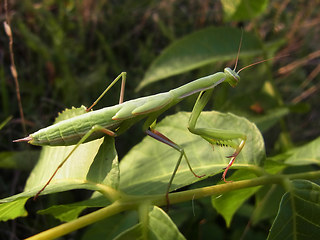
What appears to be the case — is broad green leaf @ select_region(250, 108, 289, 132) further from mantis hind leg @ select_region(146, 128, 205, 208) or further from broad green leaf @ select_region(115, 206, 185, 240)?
broad green leaf @ select_region(115, 206, 185, 240)

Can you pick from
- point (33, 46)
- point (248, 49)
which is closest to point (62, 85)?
point (33, 46)

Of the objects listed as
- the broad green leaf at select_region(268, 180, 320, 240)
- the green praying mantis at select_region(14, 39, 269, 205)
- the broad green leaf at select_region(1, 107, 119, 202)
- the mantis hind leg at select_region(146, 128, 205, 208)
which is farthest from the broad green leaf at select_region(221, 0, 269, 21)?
the broad green leaf at select_region(268, 180, 320, 240)

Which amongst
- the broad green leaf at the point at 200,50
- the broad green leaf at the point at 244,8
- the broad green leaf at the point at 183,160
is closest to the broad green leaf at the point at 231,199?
A: the broad green leaf at the point at 183,160

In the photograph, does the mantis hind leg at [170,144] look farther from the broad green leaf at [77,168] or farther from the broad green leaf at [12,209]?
the broad green leaf at [12,209]

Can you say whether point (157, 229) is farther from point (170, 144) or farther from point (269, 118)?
point (269, 118)

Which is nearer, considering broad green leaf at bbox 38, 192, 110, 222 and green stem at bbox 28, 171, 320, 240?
green stem at bbox 28, 171, 320, 240

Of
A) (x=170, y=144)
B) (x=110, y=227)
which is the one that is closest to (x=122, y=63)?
(x=110, y=227)
